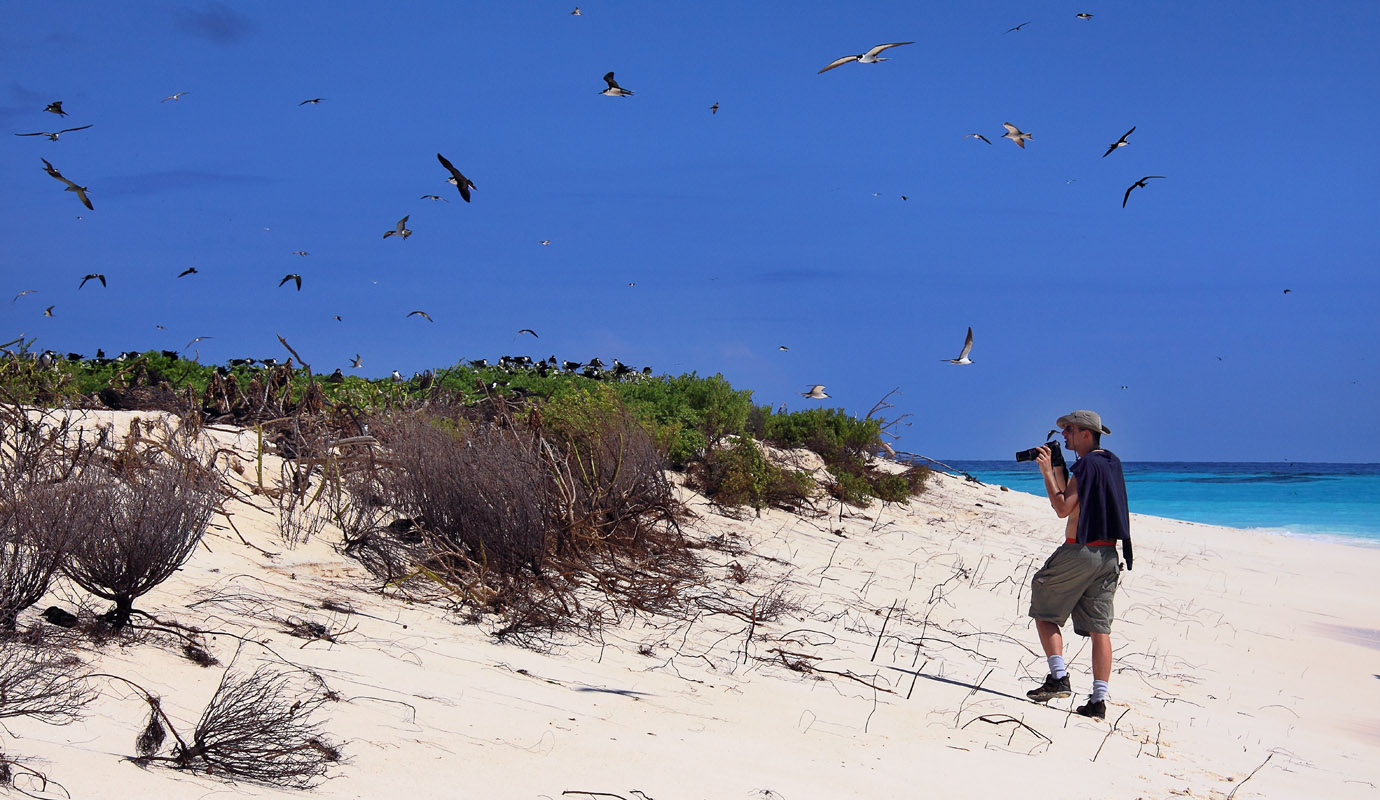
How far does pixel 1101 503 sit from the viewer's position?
17.9 feet

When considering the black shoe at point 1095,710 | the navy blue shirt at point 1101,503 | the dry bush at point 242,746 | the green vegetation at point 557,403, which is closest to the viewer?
the dry bush at point 242,746

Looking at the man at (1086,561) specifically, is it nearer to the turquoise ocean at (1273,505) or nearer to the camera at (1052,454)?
the camera at (1052,454)

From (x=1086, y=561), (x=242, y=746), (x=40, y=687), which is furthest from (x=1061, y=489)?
(x=40, y=687)

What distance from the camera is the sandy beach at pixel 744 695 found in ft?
11.3

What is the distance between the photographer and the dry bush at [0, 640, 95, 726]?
10.0 feet

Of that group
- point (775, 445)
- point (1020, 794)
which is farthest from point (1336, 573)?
point (1020, 794)

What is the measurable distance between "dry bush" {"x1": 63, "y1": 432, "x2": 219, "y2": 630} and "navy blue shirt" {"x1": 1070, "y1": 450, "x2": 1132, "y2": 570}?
16.0 feet

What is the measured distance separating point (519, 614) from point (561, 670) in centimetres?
90

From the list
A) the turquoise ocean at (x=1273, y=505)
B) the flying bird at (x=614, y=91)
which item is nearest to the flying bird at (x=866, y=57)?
the flying bird at (x=614, y=91)

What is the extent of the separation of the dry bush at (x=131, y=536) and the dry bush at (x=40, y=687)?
68cm

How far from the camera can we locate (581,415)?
29.3ft

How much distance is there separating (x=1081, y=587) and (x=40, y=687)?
5147 mm

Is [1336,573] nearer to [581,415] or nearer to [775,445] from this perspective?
[775,445]

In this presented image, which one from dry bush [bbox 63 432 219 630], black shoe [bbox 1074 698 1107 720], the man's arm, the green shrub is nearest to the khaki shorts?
the man's arm
